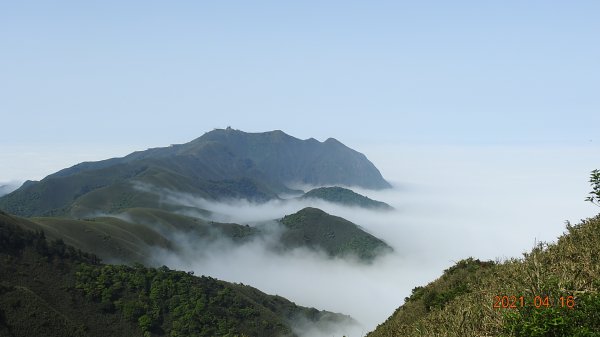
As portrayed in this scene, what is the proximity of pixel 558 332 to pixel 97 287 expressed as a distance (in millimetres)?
154599

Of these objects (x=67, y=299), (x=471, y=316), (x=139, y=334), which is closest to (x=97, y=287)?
(x=67, y=299)

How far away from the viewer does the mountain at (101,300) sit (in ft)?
373

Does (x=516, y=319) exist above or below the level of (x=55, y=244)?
above

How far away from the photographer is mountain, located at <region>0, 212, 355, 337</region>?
114 metres

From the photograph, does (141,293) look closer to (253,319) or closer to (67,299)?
(67,299)

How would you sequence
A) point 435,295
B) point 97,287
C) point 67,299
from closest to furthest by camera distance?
point 435,295, point 67,299, point 97,287

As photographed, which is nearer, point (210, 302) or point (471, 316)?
point (471, 316)

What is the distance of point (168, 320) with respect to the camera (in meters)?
148
